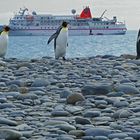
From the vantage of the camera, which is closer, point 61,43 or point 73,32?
point 61,43

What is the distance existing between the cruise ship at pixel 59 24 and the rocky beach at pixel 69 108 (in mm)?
66061

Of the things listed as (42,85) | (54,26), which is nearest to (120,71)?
(42,85)

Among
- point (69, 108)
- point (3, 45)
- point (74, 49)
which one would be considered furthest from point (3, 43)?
point (74, 49)

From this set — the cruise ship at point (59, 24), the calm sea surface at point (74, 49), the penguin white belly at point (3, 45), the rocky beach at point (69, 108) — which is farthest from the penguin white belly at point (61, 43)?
the cruise ship at point (59, 24)

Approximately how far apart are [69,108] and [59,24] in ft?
227

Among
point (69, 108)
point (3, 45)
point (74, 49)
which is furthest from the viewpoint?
point (74, 49)

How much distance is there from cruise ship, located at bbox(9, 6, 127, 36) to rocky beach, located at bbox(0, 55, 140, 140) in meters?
66.1

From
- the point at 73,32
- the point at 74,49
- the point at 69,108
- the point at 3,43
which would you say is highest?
the point at 73,32

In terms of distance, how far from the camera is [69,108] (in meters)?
4.59

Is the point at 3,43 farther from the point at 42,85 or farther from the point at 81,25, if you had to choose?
the point at 81,25

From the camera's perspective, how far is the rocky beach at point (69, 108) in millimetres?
3693

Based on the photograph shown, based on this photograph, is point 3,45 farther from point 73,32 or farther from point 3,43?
point 73,32

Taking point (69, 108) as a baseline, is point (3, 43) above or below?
above

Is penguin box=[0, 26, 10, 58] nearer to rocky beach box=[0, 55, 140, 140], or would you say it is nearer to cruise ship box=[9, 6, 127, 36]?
rocky beach box=[0, 55, 140, 140]
